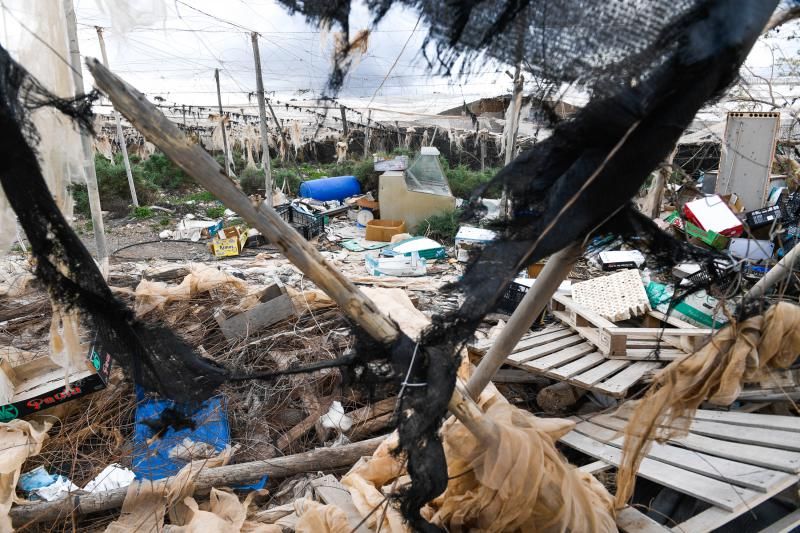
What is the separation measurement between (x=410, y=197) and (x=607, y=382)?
24.7ft

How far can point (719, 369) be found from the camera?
5.13ft

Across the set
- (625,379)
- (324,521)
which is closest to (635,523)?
(625,379)

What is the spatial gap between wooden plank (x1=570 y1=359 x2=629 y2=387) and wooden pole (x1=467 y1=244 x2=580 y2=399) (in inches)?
73.4

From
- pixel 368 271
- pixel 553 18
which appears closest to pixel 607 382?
pixel 553 18

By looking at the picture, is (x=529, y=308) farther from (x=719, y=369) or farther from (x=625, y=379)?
(x=625, y=379)

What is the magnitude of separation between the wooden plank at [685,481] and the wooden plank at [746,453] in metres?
0.19

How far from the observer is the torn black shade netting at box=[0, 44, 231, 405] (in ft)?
3.75

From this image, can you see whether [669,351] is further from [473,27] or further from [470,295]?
[473,27]

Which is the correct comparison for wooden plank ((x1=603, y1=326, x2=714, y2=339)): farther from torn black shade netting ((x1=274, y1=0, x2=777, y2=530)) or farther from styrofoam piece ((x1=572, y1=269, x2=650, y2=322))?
torn black shade netting ((x1=274, y1=0, x2=777, y2=530))

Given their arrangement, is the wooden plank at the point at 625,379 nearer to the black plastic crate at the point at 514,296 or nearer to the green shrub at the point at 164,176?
the black plastic crate at the point at 514,296

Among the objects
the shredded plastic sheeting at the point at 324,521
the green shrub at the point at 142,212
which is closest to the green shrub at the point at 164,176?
the green shrub at the point at 142,212

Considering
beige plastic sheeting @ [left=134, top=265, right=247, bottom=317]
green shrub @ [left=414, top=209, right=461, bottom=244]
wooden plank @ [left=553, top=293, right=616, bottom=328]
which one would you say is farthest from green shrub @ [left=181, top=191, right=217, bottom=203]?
wooden plank @ [left=553, top=293, right=616, bottom=328]

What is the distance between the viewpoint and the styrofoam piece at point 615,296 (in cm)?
417

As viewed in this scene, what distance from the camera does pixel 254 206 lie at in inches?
45.1
